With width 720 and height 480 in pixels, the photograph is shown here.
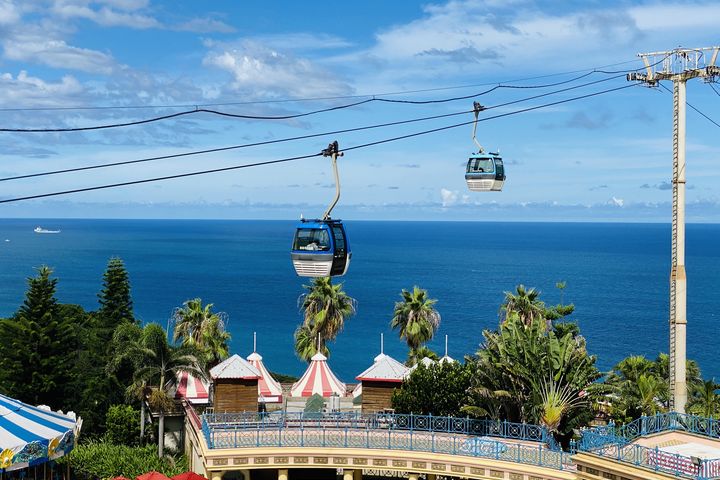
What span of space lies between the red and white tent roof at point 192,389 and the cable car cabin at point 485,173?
18363mm

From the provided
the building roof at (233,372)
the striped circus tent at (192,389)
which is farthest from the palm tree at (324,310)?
the building roof at (233,372)

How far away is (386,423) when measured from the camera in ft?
96.1

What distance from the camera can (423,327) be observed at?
4497cm

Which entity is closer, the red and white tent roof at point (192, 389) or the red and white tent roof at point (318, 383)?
the red and white tent roof at point (192, 389)

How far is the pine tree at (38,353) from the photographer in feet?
123

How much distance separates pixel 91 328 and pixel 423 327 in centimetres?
1873

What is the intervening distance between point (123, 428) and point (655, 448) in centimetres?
2395

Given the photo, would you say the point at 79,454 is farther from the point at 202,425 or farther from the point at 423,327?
the point at 423,327

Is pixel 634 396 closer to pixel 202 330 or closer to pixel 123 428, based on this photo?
pixel 123 428

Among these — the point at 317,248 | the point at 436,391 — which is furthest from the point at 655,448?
the point at 436,391

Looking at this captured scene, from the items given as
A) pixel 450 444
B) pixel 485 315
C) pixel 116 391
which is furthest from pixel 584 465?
pixel 485 315

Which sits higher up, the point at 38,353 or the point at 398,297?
the point at 38,353

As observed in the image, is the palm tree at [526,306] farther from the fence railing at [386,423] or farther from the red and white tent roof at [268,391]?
the fence railing at [386,423]

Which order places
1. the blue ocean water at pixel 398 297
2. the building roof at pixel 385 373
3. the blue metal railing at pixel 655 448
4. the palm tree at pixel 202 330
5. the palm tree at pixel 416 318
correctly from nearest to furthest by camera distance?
the blue metal railing at pixel 655 448 → the building roof at pixel 385 373 → the palm tree at pixel 202 330 → the palm tree at pixel 416 318 → the blue ocean water at pixel 398 297
